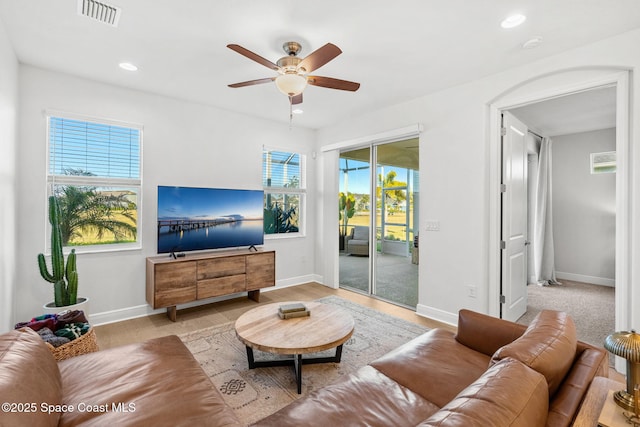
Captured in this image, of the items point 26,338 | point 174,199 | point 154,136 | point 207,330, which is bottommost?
point 207,330

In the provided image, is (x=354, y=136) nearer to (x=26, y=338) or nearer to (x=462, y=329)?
(x=462, y=329)

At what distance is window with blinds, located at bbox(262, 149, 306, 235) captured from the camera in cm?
481

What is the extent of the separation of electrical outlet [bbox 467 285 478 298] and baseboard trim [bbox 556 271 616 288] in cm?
350

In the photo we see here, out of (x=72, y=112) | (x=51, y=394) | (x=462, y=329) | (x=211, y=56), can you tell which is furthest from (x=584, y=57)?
(x=72, y=112)

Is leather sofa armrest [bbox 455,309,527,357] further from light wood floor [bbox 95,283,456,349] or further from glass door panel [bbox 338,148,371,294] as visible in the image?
glass door panel [bbox 338,148,371,294]

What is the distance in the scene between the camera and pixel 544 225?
5250 millimetres

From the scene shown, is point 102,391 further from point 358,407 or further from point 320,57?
point 320,57

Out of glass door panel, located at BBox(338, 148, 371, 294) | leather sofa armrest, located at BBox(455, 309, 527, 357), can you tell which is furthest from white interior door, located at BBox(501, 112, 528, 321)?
glass door panel, located at BBox(338, 148, 371, 294)

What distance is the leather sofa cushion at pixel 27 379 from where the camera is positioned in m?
0.97

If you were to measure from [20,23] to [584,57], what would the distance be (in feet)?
14.9

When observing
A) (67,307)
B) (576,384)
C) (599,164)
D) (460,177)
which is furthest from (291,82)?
(599,164)

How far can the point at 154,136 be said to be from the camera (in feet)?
12.1

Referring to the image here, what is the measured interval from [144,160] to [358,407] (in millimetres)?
3581

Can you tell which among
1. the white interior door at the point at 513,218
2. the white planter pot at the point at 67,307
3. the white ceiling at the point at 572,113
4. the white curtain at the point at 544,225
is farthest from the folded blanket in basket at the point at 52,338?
the white curtain at the point at 544,225
